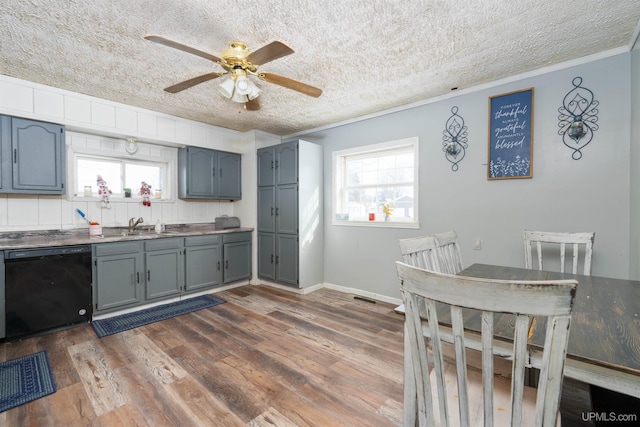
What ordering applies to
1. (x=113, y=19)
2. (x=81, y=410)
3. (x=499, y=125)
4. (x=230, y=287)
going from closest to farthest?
(x=81, y=410), (x=113, y=19), (x=499, y=125), (x=230, y=287)

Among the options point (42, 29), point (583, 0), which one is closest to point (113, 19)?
point (42, 29)

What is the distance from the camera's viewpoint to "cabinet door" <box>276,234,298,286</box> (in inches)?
161

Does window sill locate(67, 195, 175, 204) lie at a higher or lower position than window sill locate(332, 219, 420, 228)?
higher

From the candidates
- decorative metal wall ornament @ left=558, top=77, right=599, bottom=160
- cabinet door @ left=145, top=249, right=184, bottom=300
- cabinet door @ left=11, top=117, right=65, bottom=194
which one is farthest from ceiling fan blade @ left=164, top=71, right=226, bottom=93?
decorative metal wall ornament @ left=558, top=77, right=599, bottom=160

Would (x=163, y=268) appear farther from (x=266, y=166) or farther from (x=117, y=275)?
(x=266, y=166)

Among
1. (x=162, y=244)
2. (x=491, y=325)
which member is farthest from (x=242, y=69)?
(x=162, y=244)

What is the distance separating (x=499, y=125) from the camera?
110 inches

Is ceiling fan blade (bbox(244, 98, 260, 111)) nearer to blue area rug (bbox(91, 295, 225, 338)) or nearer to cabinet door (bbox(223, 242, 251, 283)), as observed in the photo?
cabinet door (bbox(223, 242, 251, 283))

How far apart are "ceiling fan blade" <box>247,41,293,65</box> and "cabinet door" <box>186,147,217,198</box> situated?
2.62m

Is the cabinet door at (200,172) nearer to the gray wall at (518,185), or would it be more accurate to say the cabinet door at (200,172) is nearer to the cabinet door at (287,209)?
the cabinet door at (287,209)

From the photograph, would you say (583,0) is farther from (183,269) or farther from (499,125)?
(183,269)

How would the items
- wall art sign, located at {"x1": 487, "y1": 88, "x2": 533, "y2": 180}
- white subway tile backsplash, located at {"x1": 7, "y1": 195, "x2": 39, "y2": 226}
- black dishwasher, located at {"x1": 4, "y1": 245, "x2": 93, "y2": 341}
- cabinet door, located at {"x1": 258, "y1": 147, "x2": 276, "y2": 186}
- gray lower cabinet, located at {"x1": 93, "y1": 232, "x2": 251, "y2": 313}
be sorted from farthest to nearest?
cabinet door, located at {"x1": 258, "y1": 147, "x2": 276, "y2": 186} < gray lower cabinet, located at {"x1": 93, "y1": 232, "x2": 251, "y2": 313} < white subway tile backsplash, located at {"x1": 7, "y1": 195, "x2": 39, "y2": 226} < wall art sign, located at {"x1": 487, "y1": 88, "x2": 533, "y2": 180} < black dishwasher, located at {"x1": 4, "y1": 245, "x2": 93, "y2": 341}

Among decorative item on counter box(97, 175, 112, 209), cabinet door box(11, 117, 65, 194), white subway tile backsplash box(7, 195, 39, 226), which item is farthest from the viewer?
decorative item on counter box(97, 175, 112, 209)

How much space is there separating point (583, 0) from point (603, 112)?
1.06 meters
